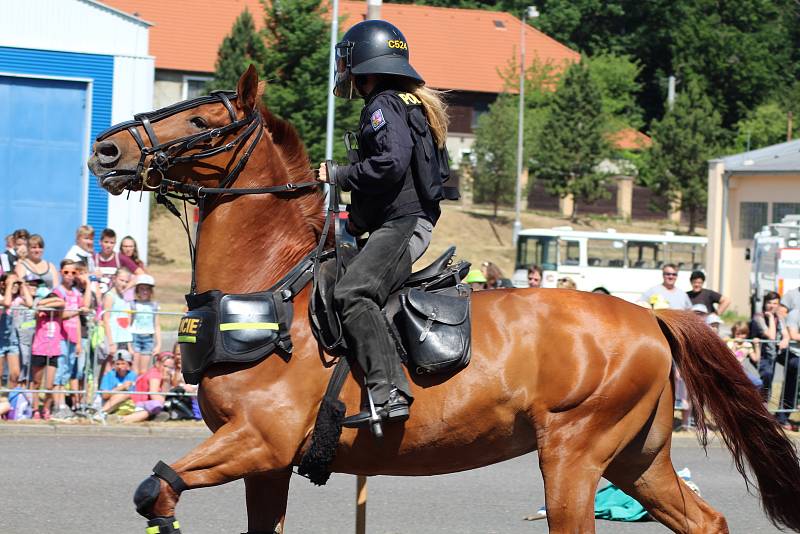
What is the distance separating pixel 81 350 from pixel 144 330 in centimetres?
75

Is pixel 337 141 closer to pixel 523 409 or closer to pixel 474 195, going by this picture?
Result: pixel 474 195

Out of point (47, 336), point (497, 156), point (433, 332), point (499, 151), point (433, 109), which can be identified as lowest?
point (47, 336)

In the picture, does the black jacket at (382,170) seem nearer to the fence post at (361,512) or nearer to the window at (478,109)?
the fence post at (361,512)

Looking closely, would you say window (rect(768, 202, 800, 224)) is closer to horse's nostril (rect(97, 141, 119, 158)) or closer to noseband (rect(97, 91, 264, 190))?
noseband (rect(97, 91, 264, 190))

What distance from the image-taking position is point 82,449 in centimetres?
1094

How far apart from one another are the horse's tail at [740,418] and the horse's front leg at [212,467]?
92.1 inches

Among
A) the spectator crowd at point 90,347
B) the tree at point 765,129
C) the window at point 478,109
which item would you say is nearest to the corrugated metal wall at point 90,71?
the spectator crowd at point 90,347

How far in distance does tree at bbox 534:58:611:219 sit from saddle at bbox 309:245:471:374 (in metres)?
47.5

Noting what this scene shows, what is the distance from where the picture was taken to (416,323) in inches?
219

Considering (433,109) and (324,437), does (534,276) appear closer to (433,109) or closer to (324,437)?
(433,109)

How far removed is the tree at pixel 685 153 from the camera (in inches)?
2053

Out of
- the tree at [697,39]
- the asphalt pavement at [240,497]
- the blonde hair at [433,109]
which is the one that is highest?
the tree at [697,39]

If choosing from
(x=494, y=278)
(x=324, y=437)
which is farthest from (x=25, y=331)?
(x=324, y=437)

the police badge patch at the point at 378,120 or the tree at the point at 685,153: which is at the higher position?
the tree at the point at 685,153
